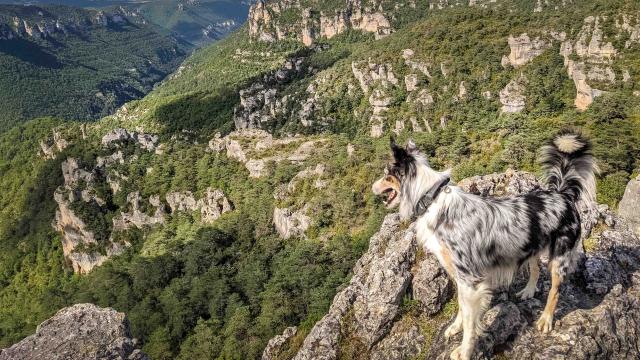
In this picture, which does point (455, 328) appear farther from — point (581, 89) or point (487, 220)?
point (581, 89)

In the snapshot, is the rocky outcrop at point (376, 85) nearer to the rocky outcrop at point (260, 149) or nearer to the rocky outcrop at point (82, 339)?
the rocky outcrop at point (260, 149)

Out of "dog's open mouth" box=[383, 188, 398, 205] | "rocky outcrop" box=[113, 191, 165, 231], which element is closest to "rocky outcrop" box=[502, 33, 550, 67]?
"rocky outcrop" box=[113, 191, 165, 231]

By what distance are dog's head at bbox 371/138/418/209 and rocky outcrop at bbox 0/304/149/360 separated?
10090 mm

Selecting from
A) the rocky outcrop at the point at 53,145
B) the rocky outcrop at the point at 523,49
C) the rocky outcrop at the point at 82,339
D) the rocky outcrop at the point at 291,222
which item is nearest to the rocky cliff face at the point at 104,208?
the rocky outcrop at the point at 291,222

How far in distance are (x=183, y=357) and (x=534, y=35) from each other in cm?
7739

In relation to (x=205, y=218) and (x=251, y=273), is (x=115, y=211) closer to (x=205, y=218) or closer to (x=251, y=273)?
(x=205, y=218)

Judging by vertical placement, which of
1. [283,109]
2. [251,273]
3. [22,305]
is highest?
[283,109]

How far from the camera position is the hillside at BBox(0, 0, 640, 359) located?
113 feet

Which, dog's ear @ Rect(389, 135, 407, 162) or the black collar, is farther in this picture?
the black collar

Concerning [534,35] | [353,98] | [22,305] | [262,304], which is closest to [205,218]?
[262,304]

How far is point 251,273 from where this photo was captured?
45406 millimetres

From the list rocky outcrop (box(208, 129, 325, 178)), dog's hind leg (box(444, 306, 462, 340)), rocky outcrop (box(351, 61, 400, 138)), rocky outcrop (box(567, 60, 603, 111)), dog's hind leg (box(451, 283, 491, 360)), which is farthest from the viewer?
rocky outcrop (box(351, 61, 400, 138))

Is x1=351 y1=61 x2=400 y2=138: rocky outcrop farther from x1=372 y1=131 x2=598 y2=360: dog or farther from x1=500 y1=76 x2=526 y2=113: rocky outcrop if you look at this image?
x1=372 y1=131 x2=598 y2=360: dog

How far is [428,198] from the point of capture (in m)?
7.06
